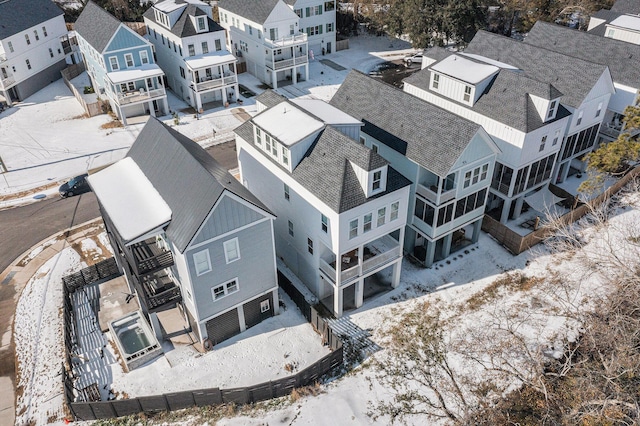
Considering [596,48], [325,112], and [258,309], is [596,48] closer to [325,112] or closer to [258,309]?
[325,112]

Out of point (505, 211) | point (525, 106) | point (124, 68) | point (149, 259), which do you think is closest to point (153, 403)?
point (149, 259)

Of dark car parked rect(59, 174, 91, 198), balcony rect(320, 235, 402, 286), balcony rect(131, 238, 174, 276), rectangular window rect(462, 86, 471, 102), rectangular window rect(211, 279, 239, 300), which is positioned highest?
rectangular window rect(462, 86, 471, 102)

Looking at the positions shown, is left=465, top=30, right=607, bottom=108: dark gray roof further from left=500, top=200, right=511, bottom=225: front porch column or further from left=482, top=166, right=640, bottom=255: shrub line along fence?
left=500, top=200, right=511, bottom=225: front porch column

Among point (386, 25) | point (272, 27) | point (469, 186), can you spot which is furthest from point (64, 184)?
point (386, 25)

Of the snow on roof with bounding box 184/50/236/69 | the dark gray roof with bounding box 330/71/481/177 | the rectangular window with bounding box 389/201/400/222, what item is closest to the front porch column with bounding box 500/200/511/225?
the dark gray roof with bounding box 330/71/481/177

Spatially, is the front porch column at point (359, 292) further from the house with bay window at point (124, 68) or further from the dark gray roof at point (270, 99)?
the house with bay window at point (124, 68)

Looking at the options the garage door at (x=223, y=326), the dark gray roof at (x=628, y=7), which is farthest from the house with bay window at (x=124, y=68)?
the dark gray roof at (x=628, y=7)
